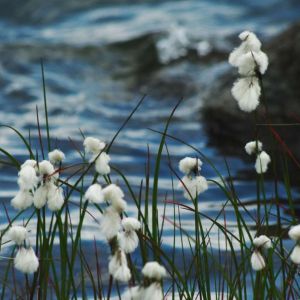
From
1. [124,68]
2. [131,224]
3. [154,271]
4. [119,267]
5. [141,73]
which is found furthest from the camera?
[124,68]

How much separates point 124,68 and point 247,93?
29.3ft

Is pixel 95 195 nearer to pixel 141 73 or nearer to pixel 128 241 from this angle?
pixel 128 241

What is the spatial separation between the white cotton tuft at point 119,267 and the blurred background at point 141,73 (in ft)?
9.03

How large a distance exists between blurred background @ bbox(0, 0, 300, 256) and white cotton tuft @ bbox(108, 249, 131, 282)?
2.75 m

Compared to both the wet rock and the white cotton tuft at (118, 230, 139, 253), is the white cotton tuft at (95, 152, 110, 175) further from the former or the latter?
the wet rock

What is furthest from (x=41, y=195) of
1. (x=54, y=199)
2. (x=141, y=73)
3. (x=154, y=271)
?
(x=141, y=73)

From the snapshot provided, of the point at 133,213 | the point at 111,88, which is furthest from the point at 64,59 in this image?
the point at 133,213

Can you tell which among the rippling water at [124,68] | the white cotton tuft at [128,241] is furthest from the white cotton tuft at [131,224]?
the rippling water at [124,68]

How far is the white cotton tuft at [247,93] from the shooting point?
219 centimetres

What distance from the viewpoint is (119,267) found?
1876mm

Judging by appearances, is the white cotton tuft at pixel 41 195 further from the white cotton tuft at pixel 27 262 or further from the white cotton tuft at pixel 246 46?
the white cotton tuft at pixel 246 46

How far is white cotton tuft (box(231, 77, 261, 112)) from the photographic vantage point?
219 cm

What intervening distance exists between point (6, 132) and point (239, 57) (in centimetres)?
556

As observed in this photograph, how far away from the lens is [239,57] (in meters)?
2.27
